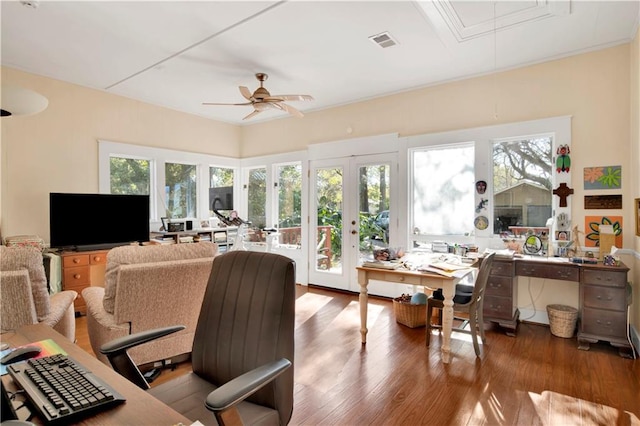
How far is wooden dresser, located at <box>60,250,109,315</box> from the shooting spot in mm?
4016

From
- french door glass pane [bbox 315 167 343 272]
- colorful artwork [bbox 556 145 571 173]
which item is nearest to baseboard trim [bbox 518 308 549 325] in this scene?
colorful artwork [bbox 556 145 571 173]

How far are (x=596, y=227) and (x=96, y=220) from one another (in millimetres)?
5816

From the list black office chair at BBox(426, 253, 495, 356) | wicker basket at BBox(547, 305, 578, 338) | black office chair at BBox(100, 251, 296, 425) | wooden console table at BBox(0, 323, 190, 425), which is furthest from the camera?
wicker basket at BBox(547, 305, 578, 338)

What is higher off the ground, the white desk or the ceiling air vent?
the ceiling air vent

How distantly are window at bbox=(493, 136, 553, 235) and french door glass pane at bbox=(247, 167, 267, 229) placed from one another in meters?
3.89

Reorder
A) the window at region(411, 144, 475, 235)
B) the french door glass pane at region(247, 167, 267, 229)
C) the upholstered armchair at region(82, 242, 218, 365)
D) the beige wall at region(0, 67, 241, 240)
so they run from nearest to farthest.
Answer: the upholstered armchair at region(82, 242, 218, 365) → the beige wall at region(0, 67, 241, 240) → the window at region(411, 144, 475, 235) → the french door glass pane at region(247, 167, 267, 229)

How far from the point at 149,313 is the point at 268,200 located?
4010 mm

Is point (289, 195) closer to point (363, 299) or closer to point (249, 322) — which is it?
point (363, 299)

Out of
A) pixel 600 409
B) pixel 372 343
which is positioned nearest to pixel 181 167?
pixel 372 343

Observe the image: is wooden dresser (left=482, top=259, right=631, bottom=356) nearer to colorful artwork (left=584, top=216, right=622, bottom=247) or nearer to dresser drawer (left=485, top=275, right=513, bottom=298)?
dresser drawer (left=485, top=275, right=513, bottom=298)

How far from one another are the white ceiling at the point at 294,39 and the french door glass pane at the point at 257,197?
209 cm

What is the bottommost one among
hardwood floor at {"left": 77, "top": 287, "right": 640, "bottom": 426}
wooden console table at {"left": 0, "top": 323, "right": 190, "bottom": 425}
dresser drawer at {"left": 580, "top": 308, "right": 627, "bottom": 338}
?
hardwood floor at {"left": 77, "top": 287, "right": 640, "bottom": 426}

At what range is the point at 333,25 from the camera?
3064 mm

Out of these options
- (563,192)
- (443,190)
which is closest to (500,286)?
(563,192)
